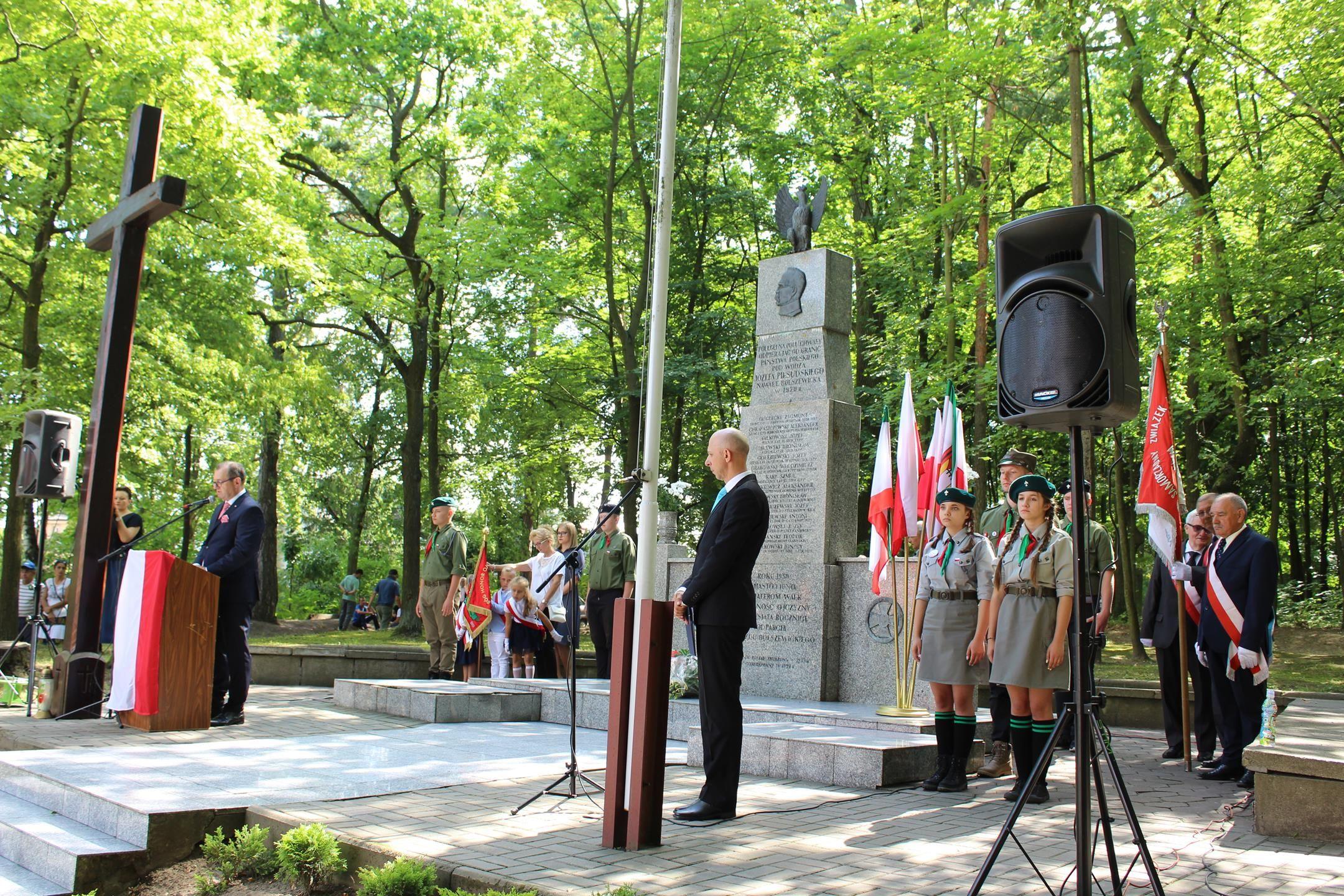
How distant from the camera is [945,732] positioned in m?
6.94

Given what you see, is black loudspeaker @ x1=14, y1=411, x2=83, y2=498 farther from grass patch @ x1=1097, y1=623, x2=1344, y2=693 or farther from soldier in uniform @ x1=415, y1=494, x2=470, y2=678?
grass patch @ x1=1097, y1=623, x2=1344, y2=693

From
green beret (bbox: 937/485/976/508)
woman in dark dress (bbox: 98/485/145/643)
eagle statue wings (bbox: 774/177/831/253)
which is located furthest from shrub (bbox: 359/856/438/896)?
eagle statue wings (bbox: 774/177/831/253)

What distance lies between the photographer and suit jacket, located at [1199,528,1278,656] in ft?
22.2

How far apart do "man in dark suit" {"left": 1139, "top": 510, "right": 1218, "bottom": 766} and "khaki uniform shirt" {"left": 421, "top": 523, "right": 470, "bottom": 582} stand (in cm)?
661

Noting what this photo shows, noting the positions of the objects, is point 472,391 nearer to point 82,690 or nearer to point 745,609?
point 82,690

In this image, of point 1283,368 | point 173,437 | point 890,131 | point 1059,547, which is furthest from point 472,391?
point 1059,547

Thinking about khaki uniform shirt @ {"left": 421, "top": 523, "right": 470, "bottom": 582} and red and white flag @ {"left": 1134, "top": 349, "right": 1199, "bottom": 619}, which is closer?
red and white flag @ {"left": 1134, "top": 349, "right": 1199, "bottom": 619}

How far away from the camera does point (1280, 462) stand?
28359mm

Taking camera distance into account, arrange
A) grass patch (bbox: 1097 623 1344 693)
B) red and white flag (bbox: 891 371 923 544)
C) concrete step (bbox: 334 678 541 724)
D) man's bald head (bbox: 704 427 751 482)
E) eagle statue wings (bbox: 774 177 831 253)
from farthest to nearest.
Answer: grass patch (bbox: 1097 623 1344 693)
eagle statue wings (bbox: 774 177 831 253)
concrete step (bbox: 334 678 541 724)
red and white flag (bbox: 891 371 923 544)
man's bald head (bbox: 704 427 751 482)

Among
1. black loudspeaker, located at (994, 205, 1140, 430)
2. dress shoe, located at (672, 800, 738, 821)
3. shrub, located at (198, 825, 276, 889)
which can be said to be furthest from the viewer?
dress shoe, located at (672, 800, 738, 821)

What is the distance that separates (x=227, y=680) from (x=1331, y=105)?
1594 cm

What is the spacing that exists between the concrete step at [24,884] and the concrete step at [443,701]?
15.2 ft

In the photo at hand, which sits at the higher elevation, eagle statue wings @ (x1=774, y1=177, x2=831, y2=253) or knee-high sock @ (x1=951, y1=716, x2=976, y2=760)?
eagle statue wings @ (x1=774, y1=177, x2=831, y2=253)

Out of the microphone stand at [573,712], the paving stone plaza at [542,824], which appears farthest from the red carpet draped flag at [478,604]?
the microphone stand at [573,712]
